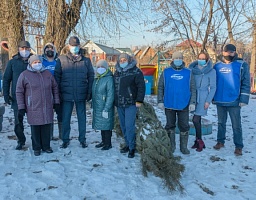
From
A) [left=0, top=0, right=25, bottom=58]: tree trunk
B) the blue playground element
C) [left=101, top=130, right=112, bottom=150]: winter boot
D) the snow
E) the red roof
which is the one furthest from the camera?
the red roof

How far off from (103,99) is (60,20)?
367 cm

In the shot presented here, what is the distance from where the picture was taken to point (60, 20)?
7262 mm

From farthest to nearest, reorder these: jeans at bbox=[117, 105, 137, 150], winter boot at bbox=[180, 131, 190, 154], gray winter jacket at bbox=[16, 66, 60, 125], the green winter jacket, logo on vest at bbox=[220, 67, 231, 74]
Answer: winter boot at bbox=[180, 131, 190, 154] < logo on vest at bbox=[220, 67, 231, 74] < the green winter jacket < jeans at bbox=[117, 105, 137, 150] < gray winter jacket at bbox=[16, 66, 60, 125]

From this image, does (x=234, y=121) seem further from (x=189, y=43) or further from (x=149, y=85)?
(x=189, y=43)

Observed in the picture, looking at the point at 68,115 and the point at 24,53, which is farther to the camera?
the point at 68,115

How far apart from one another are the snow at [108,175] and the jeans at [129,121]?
0.28 metres

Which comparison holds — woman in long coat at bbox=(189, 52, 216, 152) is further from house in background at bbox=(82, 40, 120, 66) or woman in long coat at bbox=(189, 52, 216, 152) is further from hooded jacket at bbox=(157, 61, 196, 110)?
house in background at bbox=(82, 40, 120, 66)

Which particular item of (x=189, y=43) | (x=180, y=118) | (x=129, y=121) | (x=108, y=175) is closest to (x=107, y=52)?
(x=189, y=43)

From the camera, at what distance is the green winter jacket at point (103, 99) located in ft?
14.6

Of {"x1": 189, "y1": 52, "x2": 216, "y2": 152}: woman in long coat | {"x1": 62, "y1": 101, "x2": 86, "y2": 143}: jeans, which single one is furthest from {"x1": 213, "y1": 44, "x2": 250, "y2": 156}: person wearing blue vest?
{"x1": 62, "y1": 101, "x2": 86, "y2": 143}: jeans

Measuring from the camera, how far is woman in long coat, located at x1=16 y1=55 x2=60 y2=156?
4.18 meters

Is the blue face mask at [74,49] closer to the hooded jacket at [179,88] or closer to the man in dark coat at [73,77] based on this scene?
the man in dark coat at [73,77]

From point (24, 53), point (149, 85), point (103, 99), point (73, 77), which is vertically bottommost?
point (149, 85)

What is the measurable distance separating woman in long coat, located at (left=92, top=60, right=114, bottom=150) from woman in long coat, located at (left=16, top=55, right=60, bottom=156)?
627 mm
